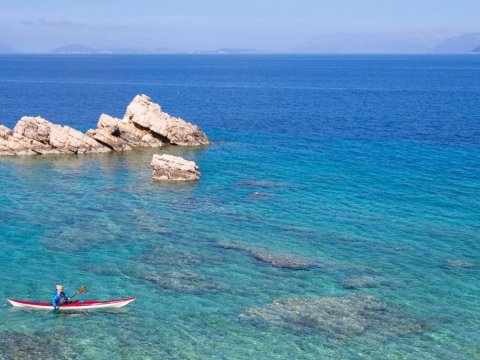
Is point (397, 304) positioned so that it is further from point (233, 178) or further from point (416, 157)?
point (416, 157)

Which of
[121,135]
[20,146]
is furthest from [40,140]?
[121,135]

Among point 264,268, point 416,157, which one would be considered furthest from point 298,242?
point 416,157

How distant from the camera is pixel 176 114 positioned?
138 metres

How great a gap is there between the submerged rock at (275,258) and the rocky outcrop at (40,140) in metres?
45.5

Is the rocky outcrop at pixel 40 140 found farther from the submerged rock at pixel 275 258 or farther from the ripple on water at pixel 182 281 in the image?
the ripple on water at pixel 182 281

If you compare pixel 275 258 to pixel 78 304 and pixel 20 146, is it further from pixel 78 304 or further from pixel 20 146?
pixel 20 146

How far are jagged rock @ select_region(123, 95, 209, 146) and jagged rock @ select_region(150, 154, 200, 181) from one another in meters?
21.9

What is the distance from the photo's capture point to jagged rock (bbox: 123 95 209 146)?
94.1 m

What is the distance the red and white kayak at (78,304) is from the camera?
38438 mm

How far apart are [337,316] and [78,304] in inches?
648

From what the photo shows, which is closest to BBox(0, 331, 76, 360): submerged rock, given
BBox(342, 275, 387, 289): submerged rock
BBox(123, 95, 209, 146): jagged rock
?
BBox(342, 275, 387, 289): submerged rock

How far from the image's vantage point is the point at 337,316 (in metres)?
37.7

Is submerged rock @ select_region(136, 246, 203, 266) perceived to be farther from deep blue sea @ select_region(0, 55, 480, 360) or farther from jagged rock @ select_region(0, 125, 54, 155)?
jagged rock @ select_region(0, 125, 54, 155)

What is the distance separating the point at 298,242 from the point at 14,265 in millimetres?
22812
